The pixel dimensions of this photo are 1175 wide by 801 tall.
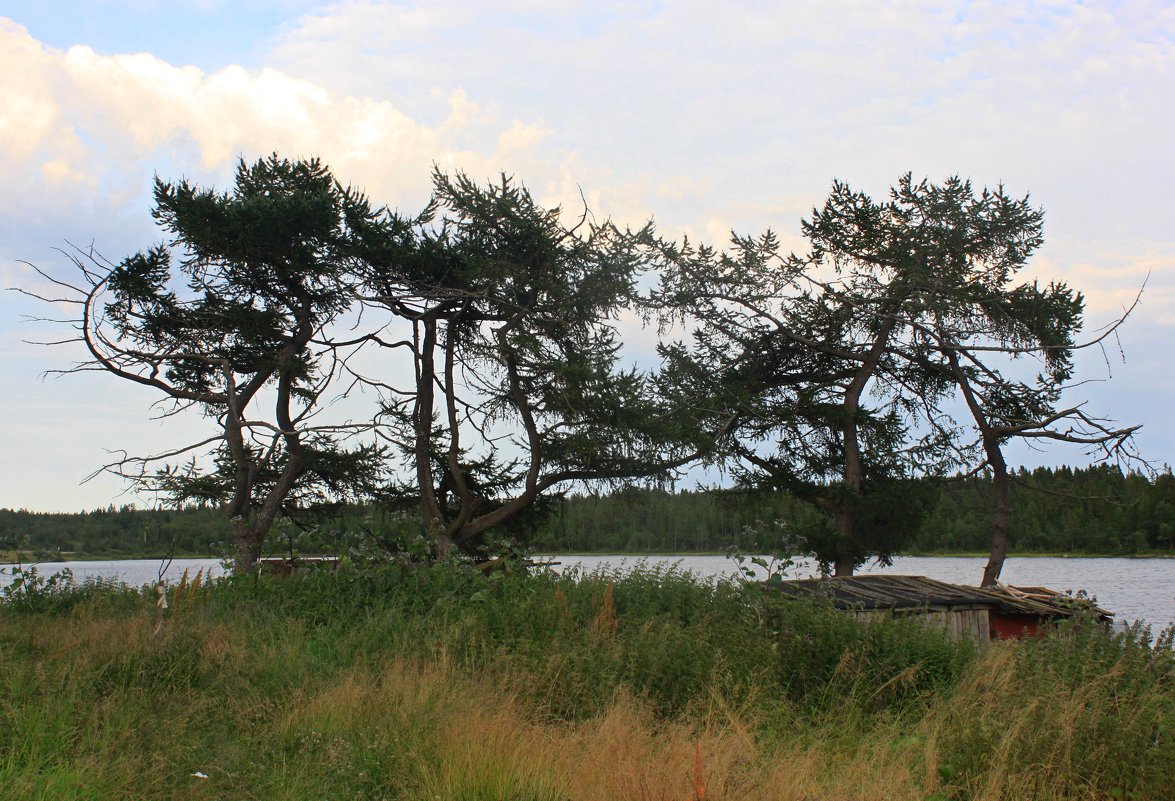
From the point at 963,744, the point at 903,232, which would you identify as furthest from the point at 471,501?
the point at 963,744

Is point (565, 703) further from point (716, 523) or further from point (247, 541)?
point (716, 523)

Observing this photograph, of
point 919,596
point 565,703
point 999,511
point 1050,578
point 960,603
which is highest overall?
point 999,511

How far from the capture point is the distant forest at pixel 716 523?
1529 centimetres

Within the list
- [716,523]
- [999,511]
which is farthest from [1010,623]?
[716,523]

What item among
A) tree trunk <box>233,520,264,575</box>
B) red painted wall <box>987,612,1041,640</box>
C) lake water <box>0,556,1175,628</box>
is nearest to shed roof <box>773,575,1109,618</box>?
red painted wall <box>987,612,1041,640</box>

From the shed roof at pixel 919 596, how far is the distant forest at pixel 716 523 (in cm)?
118

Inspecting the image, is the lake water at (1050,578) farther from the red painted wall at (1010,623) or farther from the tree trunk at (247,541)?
the red painted wall at (1010,623)

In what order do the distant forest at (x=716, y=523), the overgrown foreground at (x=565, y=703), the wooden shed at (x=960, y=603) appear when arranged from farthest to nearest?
the distant forest at (x=716, y=523), the wooden shed at (x=960, y=603), the overgrown foreground at (x=565, y=703)

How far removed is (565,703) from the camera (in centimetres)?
793

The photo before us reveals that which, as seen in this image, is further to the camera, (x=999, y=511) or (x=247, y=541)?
(x=999, y=511)

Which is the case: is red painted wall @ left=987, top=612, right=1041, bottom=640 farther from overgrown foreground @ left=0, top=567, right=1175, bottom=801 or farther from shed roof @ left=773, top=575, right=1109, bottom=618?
overgrown foreground @ left=0, top=567, right=1175, bottom=801

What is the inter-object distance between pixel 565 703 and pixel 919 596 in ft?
22.4

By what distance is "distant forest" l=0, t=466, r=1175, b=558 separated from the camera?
15.3 meters

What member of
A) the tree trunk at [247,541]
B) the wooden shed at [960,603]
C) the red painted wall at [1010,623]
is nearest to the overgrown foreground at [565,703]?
the wooden shed at [960,603]
